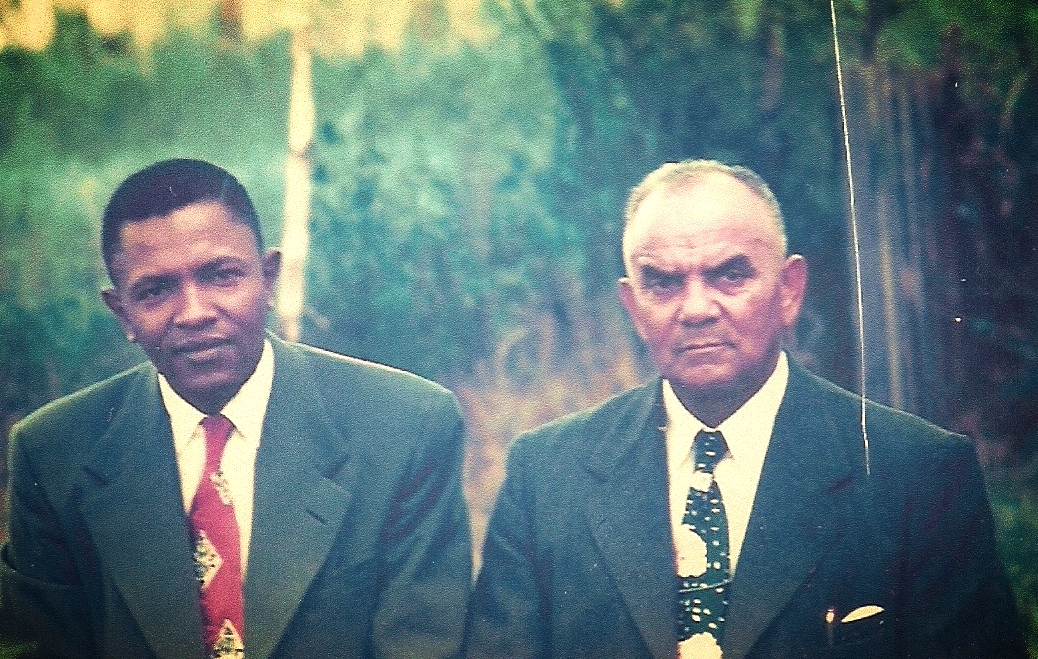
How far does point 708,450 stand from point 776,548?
0.43 metres

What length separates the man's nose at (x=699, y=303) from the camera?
4.20 meters

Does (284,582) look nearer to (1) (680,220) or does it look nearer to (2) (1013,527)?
(1) (680,220)

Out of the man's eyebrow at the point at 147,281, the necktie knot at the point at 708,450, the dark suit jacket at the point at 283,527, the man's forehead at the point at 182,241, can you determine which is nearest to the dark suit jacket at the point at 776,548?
the necktie knot at the point at 708,450

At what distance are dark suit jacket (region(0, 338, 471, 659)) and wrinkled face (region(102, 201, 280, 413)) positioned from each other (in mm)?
137

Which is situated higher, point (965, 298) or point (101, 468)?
point (965, 298)

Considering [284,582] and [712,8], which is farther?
[712,8]

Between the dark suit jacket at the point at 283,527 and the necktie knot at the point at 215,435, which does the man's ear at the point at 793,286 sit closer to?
the dark suit jacket at the point at 283,527

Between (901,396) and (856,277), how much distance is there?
49 centimetres

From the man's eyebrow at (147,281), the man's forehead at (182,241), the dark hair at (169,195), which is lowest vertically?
the man's eyebrow at (147,281)

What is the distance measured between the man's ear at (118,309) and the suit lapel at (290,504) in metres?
0.59

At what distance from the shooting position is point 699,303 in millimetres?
4207

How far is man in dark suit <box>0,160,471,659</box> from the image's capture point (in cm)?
415

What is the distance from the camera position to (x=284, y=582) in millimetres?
4129

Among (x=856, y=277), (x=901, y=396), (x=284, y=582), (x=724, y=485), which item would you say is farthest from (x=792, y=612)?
(x=284, y=582)
